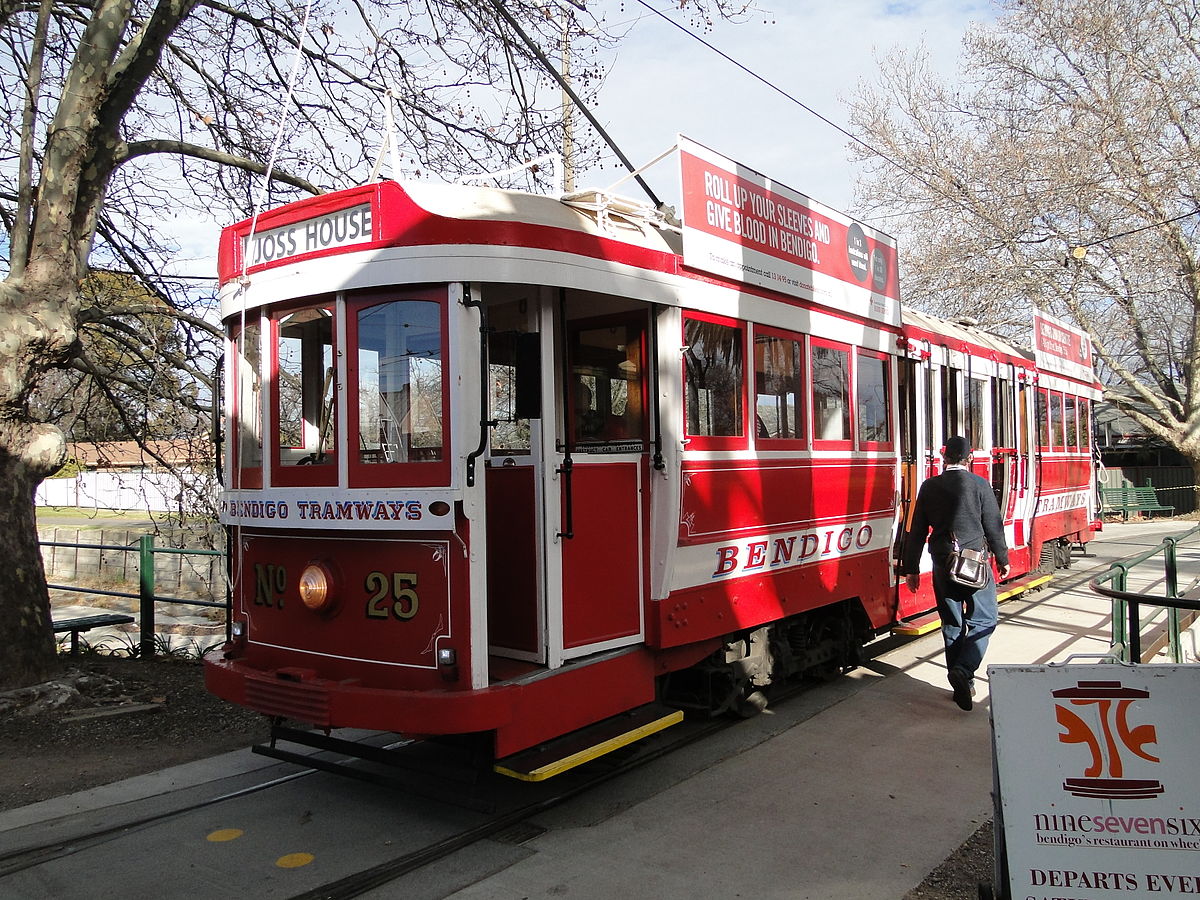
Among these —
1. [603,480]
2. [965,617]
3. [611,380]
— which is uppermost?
[611,380]

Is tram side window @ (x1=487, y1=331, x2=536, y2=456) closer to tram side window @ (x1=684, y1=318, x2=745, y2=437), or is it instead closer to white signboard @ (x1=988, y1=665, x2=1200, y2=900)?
tram side window @ (x1=684, y1=318, x2=745, y2=437)

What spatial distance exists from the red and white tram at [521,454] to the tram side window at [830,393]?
0.05 metres

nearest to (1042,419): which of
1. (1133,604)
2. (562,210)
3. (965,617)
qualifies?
(965,617)

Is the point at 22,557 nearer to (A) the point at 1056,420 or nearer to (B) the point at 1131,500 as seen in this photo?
(A) the point at 1056,420

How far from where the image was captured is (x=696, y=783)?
5.56 metres

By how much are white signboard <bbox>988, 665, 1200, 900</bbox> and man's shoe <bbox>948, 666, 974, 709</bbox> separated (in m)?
3.52

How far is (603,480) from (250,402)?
6.91ft

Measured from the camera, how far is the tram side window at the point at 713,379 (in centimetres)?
581

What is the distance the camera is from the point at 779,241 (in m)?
6.77

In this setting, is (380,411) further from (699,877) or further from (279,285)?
(699,877)

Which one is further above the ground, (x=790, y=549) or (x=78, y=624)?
(x=790, y=549)

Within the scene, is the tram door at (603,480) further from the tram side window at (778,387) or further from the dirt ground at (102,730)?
the dirt ground at (102,730)

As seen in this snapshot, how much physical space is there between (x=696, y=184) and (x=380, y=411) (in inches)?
94.3

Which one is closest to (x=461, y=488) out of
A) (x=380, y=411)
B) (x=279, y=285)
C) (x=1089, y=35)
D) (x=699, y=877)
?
(x=380, y=411)
